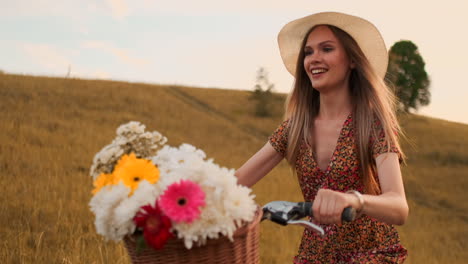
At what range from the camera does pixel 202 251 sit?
1.60m

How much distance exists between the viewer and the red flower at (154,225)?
148 cm

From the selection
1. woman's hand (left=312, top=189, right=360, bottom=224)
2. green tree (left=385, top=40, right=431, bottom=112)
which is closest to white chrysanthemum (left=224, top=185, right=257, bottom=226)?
woman's hand (left=312, top=189, right=360, bottom=224)

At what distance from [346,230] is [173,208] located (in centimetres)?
175

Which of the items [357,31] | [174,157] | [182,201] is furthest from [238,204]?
[357,31]

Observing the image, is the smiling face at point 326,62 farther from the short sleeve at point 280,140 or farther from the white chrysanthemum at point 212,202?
the white chrysanthemum at point 212,202

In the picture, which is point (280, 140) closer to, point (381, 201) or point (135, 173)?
point (381, 201)

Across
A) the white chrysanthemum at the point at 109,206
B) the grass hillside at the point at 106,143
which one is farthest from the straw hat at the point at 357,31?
the grass hillside at the point at 106,143

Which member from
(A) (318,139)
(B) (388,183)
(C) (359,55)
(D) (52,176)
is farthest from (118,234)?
(D) (52,176)

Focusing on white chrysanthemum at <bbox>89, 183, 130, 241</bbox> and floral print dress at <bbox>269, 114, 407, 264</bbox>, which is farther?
floral print dress at <bbox>269, 114, 407, 264</bbox>

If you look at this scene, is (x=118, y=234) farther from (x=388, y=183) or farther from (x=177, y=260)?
(x=388, y=183)

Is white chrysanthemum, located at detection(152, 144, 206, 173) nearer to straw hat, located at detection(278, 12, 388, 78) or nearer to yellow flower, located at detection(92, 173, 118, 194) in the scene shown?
yellow flower, located at detection(92, 173, 118, 194)

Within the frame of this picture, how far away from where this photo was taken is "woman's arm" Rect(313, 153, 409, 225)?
2.00 metres

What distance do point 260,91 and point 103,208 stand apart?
1048 inches

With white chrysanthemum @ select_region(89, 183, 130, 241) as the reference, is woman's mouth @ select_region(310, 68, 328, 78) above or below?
above
